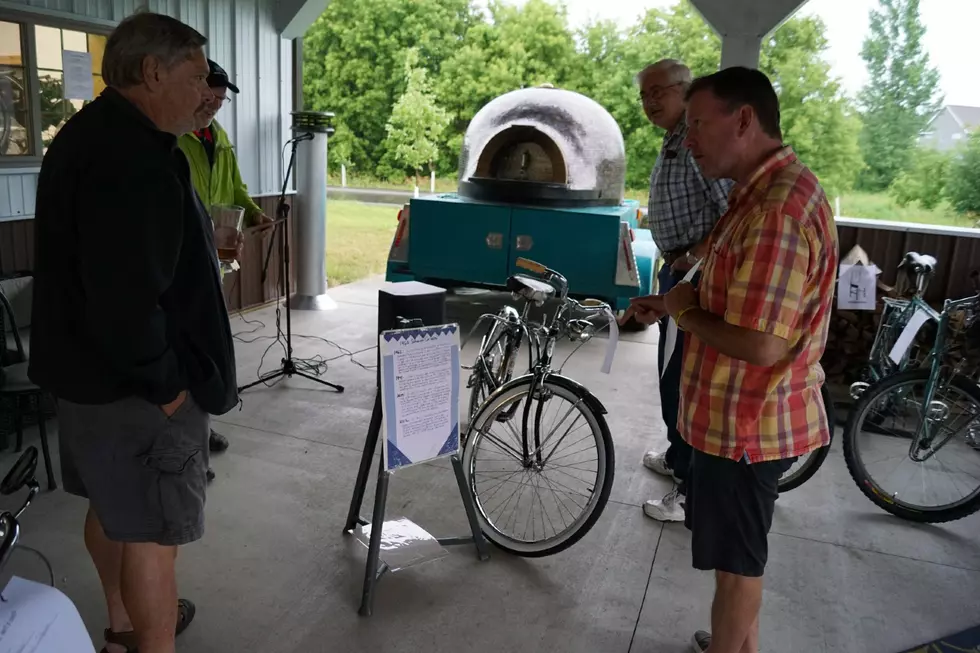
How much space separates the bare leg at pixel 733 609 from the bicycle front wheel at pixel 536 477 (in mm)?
848

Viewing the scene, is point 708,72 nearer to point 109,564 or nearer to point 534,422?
point 534,422

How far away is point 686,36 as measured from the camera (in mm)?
18000

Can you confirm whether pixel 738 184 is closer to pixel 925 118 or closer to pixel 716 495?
pixel 716 495

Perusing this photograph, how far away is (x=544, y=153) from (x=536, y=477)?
4154 mm

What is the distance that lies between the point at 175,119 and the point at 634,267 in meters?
4.62

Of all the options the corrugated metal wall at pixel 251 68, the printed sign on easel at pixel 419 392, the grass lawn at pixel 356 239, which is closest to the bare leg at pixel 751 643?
the printed sign on easel at pixel 419 392

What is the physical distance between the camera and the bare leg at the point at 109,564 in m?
2.04

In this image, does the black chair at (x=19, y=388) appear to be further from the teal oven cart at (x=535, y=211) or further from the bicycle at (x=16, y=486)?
the teal oven cart at (x=535, y=211)

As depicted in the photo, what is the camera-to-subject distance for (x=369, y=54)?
20.2m

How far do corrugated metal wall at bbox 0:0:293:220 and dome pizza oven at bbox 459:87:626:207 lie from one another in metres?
1.76

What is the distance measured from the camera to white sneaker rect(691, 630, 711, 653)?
2.30 metres

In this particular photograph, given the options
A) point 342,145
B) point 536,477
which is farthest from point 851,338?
point 342,145

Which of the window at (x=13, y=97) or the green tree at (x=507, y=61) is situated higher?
the green tree at (x=507, y=61)

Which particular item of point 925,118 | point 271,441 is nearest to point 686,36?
point 925,118
